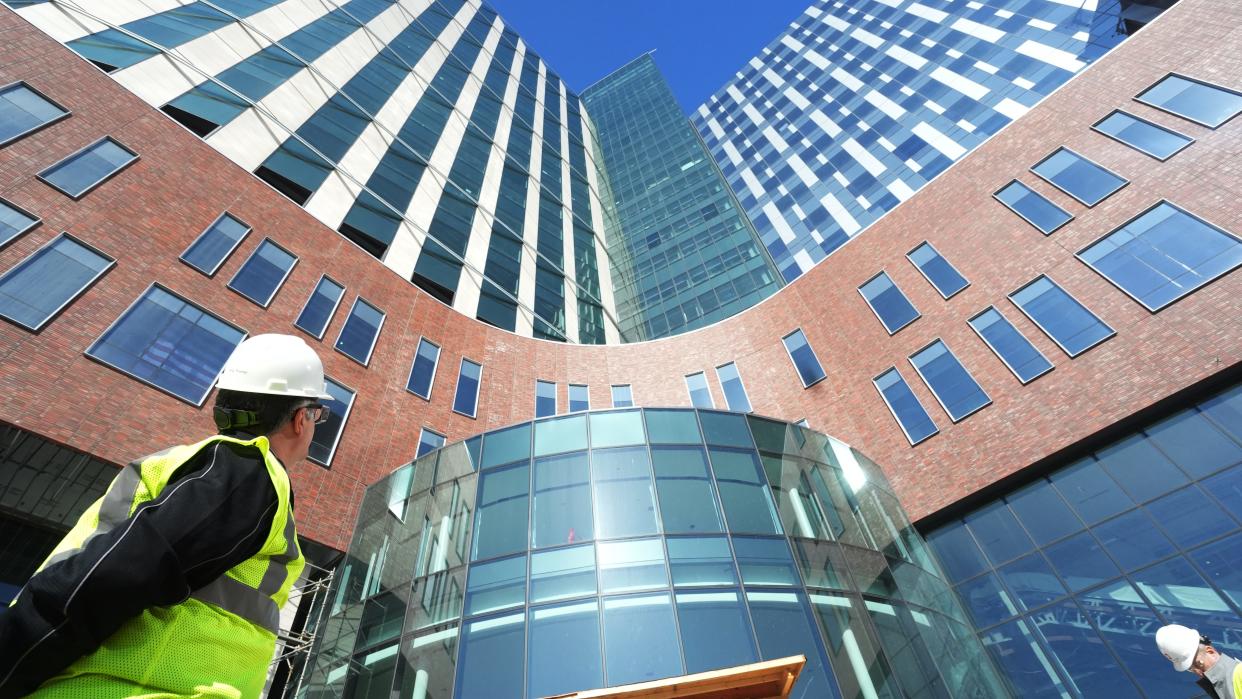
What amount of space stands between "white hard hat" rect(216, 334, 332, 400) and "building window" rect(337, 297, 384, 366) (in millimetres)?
18705

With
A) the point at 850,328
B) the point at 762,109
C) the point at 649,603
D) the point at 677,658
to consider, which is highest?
the point at 762,109

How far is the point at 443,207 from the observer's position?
1289 inches

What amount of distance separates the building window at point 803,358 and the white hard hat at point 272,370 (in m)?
22.3

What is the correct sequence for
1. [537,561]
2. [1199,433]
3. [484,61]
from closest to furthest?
1. [537,561]
2. [1199,433]
3. [484,61]

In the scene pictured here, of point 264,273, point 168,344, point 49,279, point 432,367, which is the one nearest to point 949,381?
point 432,367

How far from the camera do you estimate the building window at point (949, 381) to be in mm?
19156

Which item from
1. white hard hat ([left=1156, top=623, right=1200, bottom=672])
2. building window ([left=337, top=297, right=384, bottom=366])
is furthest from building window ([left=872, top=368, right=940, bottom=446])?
building window ([left=337, top=297, right=384, bottom=366])

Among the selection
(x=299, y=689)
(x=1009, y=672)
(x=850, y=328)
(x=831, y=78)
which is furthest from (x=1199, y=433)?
(x=831, y=78)

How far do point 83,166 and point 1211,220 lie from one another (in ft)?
99.0

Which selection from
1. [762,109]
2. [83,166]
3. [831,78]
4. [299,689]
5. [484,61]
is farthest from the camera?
[762,109]

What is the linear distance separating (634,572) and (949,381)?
12.8 meters

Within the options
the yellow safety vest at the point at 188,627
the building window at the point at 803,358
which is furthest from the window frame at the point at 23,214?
the building window at the point at 803,358

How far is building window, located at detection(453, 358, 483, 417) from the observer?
2310 centimetres

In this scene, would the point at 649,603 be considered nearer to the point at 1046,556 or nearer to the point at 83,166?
the point at 1046,556
